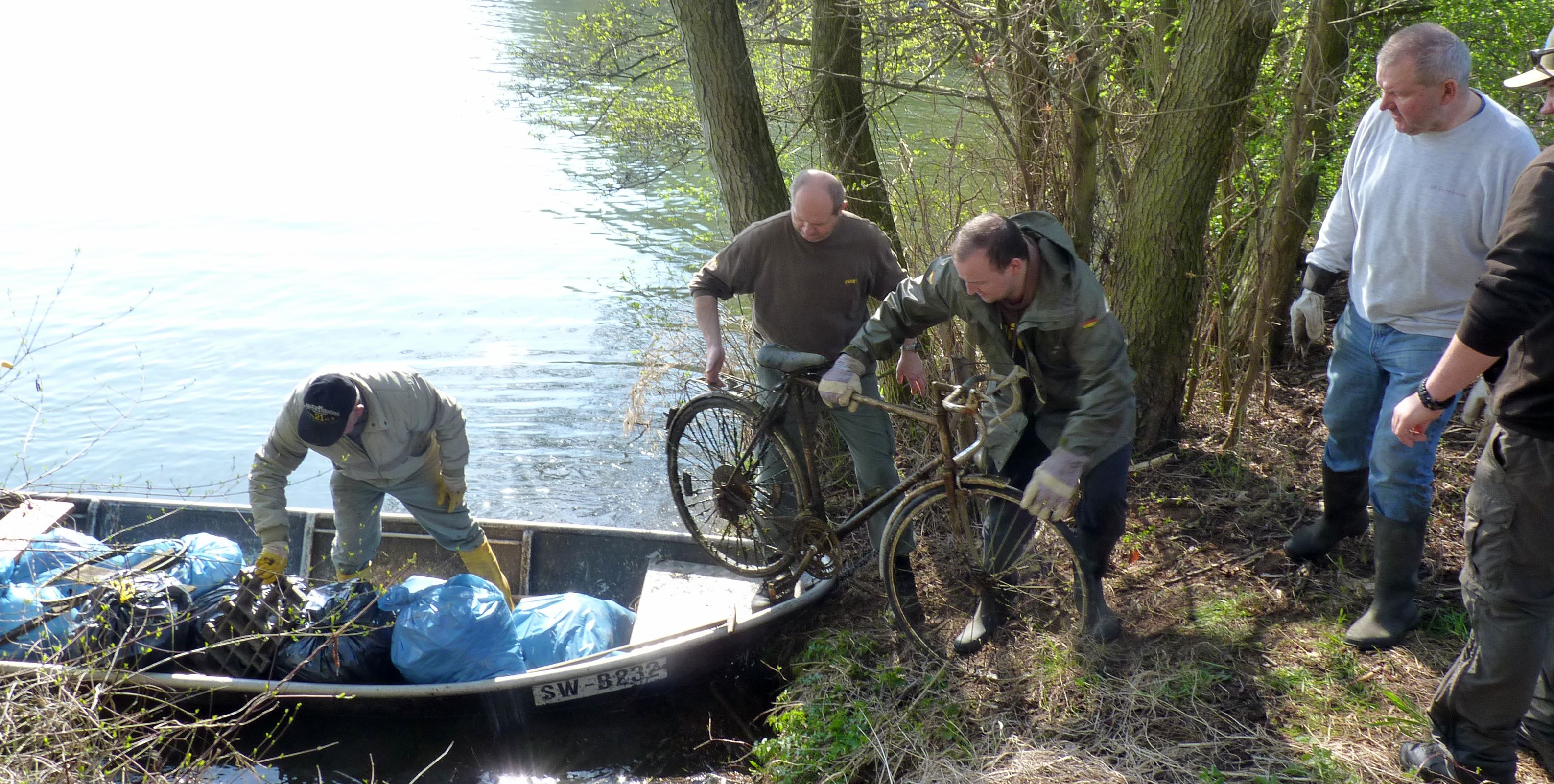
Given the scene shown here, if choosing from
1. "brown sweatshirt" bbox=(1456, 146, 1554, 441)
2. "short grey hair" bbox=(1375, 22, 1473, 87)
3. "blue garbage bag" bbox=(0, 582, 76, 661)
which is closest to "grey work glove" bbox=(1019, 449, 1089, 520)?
"brown sweatshirt" bbox=(1456, 146, 1554, 441)

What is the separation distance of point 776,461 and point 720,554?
29.3 inches

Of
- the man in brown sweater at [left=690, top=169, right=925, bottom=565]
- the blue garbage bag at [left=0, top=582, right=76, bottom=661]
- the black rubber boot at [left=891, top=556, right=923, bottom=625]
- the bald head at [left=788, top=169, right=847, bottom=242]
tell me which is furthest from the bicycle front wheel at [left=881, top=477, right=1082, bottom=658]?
the blue garbage bag at [left=0, top=582, right=76, bottom=661]

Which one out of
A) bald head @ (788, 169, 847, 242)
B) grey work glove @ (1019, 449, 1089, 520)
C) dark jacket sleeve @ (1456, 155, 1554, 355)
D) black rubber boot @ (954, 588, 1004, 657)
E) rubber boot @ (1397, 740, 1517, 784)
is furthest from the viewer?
bald head @ (788, 169, 847, 242)

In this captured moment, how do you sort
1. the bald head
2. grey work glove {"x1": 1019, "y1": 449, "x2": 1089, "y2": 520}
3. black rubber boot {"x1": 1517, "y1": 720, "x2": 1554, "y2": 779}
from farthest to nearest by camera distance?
the bald head < grey work glove {"x1": 1019, "y1": 449, "x2": 1089, "y2": 520} < black rubber boot {"x1": 1517, "y1": 720, "x2": 1554, "y2": 779}

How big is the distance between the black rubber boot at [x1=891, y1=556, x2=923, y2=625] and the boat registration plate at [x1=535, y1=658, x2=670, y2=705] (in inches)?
46.7

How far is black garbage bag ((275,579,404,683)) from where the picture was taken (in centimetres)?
477

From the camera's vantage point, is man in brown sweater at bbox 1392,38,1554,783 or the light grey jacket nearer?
man in brown sweater at bbox 1392,38,1554,783

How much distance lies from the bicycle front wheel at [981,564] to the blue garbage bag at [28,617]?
3.46m

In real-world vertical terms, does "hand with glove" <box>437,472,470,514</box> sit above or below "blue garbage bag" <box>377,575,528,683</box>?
above

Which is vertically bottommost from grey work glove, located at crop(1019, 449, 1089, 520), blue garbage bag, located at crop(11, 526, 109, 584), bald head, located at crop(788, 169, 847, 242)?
blue garbage bag, located at crop(11, 526, 109, 584)

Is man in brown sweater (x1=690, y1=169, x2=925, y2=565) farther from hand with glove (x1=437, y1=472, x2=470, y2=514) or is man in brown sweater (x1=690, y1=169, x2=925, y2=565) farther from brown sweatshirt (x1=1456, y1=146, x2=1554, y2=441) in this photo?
brown sweatshirt (x1=1456, y1=146, x2=1554, y2=441)

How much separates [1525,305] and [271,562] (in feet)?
16.1

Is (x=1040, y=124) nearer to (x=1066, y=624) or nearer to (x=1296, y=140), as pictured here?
(x=1296, y=140)

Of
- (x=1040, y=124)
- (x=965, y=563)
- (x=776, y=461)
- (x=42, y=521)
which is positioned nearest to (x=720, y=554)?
(x=776, y=461)
